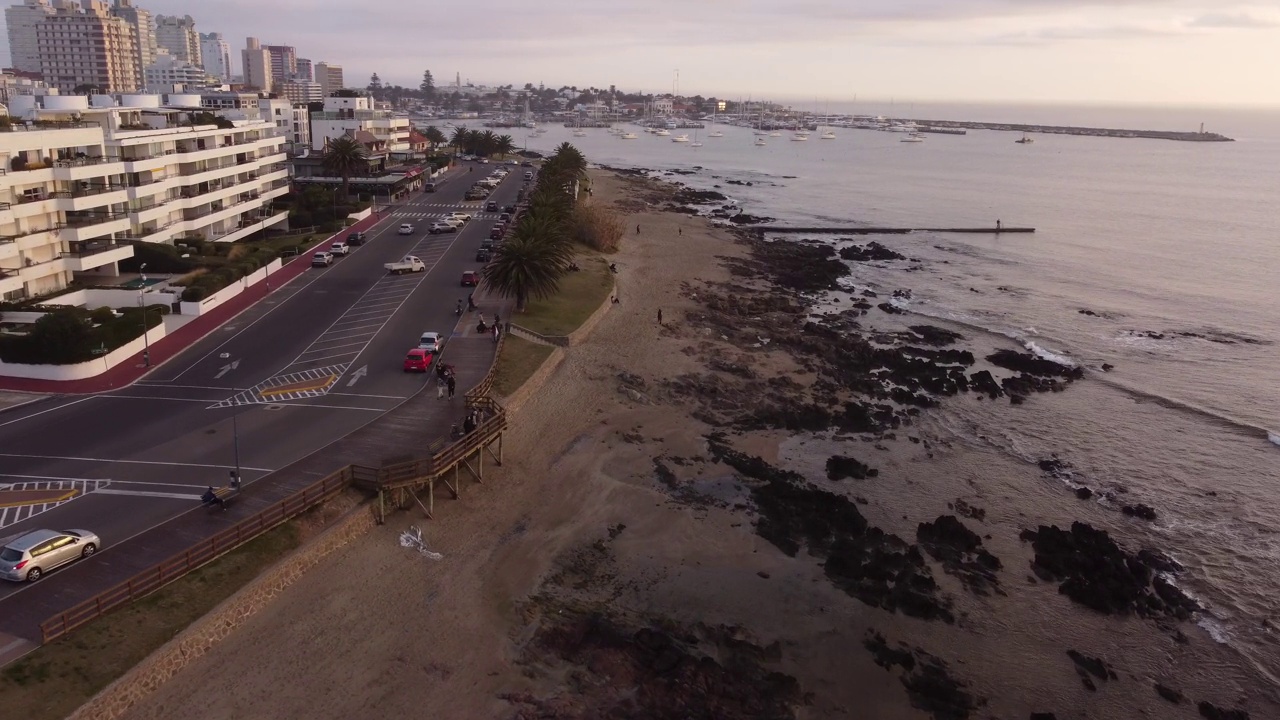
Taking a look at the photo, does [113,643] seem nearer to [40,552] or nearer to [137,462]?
[40,552]

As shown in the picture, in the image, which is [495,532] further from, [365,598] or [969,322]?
[969,322]

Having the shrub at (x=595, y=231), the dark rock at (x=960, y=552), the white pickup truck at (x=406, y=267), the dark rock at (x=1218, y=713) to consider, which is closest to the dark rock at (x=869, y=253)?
the shrub at (x=595, y=231)

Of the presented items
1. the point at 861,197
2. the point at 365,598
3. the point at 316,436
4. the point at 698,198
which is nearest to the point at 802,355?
the point at 316,436

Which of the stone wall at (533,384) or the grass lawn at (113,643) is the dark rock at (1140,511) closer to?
the stone wall at (533,384)

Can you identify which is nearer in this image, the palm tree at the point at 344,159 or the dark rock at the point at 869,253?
the palm tree at the point at 344,159

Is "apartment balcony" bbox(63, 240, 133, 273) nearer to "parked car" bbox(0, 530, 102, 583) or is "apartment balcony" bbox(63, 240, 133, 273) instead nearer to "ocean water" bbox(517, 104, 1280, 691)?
"parked car" bbox(0, 530, 102, 583)

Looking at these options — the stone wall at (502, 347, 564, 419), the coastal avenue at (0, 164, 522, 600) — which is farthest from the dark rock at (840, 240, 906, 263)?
the stone wall at (502, 347, 564, 419)
